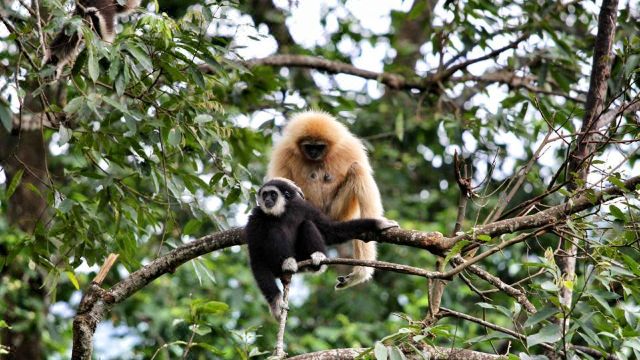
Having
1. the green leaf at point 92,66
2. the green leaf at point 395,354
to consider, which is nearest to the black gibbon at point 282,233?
the green leaf at point 92,66

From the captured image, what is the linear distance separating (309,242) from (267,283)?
0.43m

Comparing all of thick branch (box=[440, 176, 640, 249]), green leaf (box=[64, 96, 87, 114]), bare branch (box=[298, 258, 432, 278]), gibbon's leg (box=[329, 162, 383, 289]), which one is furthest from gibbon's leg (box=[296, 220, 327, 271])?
green leaf (box=[64, 96, 87, 114])

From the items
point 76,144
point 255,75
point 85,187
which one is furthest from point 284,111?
point 76,144

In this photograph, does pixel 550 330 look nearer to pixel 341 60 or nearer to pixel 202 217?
pixel 202 217

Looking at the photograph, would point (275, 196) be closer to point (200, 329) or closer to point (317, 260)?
point (317, 260)

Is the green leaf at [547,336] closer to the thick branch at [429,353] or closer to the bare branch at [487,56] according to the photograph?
the thick branch at [429,353]

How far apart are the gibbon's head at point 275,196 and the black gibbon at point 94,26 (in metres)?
1.63

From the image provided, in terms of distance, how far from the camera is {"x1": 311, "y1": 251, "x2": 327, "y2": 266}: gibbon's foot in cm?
541

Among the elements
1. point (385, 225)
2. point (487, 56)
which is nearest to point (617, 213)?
point (385, 225)

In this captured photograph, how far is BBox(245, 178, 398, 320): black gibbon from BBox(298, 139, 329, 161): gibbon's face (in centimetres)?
84

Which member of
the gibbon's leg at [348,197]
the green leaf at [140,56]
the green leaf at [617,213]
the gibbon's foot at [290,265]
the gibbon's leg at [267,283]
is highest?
the green leaf at [140,56]

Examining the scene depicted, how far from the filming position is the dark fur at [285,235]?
5.67 m

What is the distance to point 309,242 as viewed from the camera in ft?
19.0

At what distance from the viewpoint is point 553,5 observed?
25.6 ft
